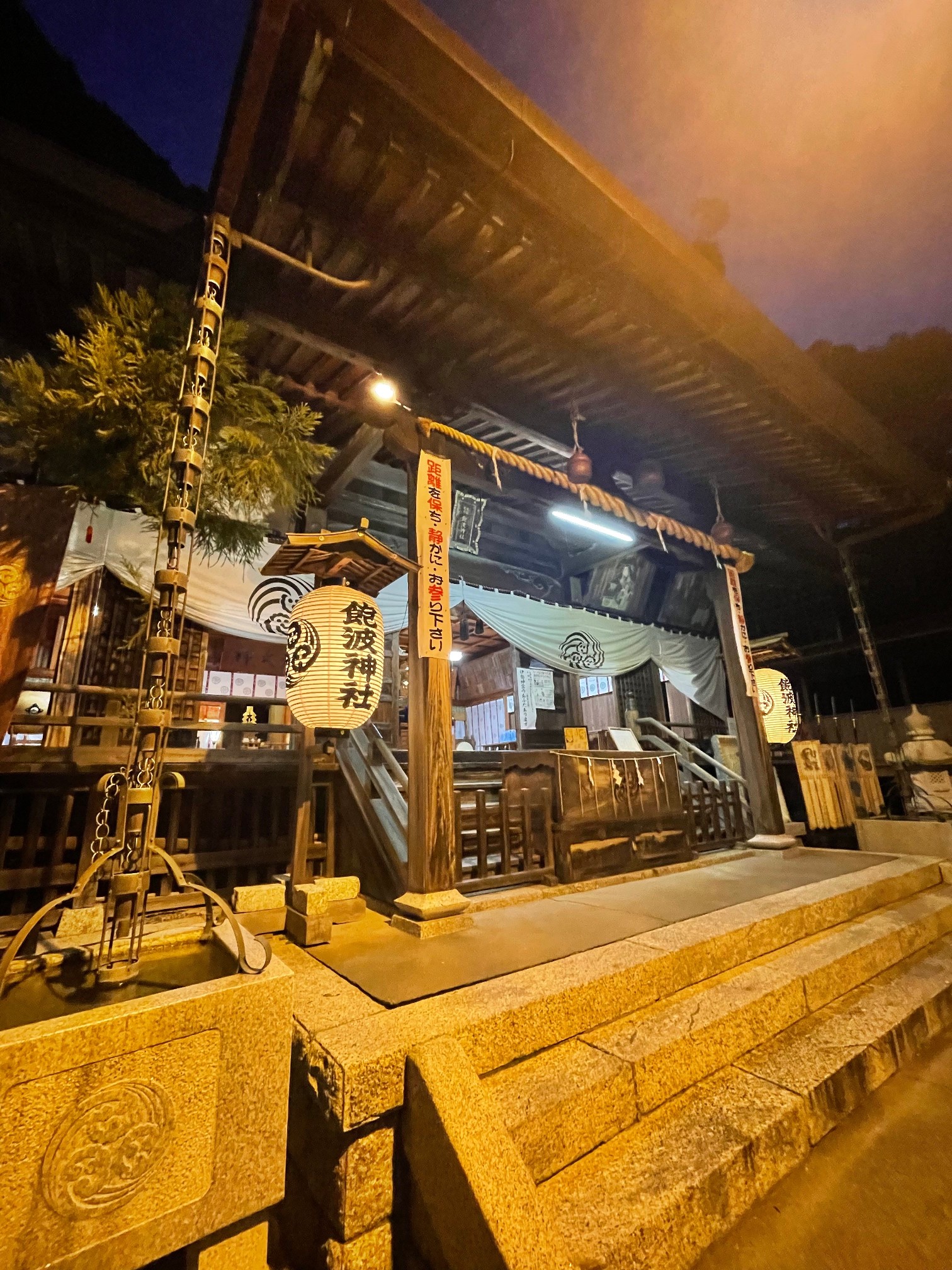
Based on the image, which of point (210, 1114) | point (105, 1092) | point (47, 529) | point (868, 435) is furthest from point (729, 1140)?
point (868, 435)

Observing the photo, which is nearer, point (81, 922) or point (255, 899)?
→ point (81, 922)

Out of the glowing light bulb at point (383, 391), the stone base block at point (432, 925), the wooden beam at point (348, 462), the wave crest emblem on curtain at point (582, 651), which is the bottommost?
the stone base block at point (432, 925)

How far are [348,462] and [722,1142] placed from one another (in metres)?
7.86

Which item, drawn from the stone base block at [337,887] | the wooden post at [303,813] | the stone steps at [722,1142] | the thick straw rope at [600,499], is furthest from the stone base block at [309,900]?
the thick straw rope at [600,499]

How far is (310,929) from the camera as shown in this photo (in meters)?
4.00

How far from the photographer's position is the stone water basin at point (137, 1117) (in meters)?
1.51

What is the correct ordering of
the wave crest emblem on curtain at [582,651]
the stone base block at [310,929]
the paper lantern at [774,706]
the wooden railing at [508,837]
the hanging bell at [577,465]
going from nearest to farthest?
the stone base block at [310,929], the wooden railing at [508,837], the hanging bell at [577,465], the paper lantern at [774,706], the wave crest emblem on curtain at [582,651]

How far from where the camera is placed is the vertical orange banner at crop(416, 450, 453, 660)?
4926 millimetres

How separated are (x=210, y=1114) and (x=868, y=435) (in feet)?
35.6

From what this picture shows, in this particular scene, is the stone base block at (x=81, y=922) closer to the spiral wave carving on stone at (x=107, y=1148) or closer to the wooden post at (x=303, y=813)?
the wooden post at (x=303, y=813)

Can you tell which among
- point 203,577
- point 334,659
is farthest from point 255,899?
point 203,577

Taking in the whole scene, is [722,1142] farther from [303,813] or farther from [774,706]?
[774,706]

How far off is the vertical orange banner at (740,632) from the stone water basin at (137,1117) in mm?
8267

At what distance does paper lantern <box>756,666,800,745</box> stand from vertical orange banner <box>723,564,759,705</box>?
11 centimetres
